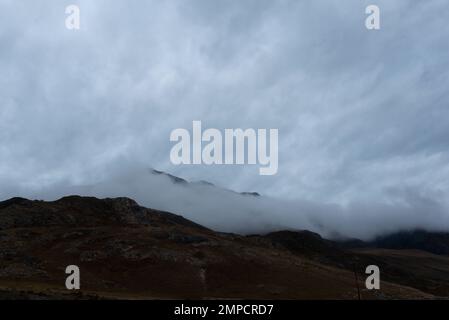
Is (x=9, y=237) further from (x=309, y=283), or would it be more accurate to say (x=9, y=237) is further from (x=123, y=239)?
(x=309, y=283)

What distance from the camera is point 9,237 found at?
110 metres

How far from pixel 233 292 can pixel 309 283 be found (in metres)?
14.0

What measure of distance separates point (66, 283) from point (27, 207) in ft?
195

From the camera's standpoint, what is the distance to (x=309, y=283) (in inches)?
3536

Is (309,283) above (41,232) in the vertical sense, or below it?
below

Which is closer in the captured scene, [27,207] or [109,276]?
[109,276]
